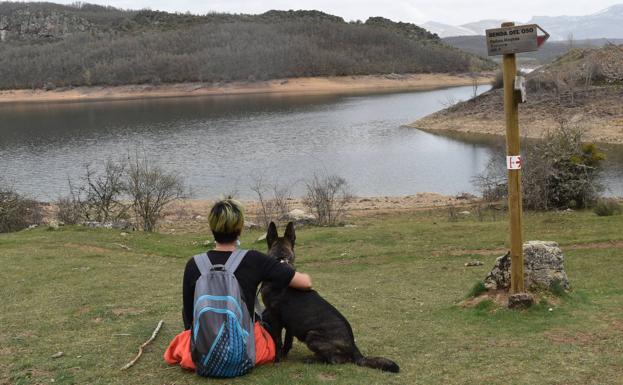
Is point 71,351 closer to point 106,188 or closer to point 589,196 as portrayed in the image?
point 106,188

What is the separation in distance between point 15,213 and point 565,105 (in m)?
45.9

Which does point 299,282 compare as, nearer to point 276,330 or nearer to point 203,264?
point 276,330

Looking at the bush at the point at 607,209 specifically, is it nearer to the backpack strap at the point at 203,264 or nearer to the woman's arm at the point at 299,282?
the woman's arm at the point at 299,282

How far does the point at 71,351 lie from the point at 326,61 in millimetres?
134629

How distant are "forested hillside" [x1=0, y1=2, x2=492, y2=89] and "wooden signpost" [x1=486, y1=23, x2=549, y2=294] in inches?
4908

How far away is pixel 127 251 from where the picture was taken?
16750 mm

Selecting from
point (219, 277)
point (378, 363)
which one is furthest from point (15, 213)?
point (378, 363)

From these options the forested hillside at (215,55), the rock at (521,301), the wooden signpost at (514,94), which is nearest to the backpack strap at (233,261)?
the wooden signpost at (514,94)

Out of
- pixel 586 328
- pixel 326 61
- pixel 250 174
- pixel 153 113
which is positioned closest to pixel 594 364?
pixel 586 328

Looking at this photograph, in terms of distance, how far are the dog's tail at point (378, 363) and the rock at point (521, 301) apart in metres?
2.94

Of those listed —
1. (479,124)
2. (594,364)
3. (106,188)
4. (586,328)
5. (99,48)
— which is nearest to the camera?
(594,364)

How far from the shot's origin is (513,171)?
7543 mm

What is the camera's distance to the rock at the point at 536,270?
8391mm

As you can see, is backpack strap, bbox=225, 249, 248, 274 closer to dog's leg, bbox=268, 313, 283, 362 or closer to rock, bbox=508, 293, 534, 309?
dog's leg, bbox=268, 313, 283, 362
